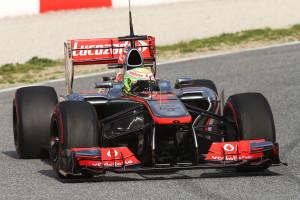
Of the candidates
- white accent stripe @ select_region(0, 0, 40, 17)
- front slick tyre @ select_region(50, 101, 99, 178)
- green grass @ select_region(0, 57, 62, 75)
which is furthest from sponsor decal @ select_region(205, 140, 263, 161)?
white accent stripe @ select_region(0, 0, 40, 17)

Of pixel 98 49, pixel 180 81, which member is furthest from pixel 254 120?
pixel 98 49

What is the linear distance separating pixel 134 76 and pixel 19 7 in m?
10.9

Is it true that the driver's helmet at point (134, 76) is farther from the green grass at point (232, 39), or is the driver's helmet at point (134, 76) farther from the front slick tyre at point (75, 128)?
the green grass at point (232, 39)

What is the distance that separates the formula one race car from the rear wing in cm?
112

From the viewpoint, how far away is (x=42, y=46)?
20.2 m

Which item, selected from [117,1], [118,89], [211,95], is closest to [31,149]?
[118,89]

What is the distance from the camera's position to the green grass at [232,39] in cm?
2037

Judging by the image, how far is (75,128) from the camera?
947 centimetres

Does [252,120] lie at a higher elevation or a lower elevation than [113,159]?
higher

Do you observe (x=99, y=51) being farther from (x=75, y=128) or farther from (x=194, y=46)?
(x=194, y=46)

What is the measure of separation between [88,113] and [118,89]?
138 centimetres

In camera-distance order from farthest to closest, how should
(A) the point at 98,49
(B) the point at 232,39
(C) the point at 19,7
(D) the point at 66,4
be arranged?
(D) the point at 66,4 → (C) the point at 19,7 → (B) the point at 232,39 → (A) the point at 98,49

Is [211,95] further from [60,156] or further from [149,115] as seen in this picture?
[60,156]

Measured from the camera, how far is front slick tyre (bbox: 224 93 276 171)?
31.9 ft
